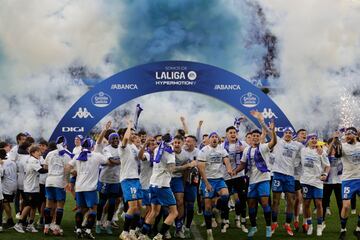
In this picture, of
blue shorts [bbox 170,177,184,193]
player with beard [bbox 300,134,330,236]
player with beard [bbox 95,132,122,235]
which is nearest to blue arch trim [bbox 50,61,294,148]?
player with beard [bbox 300,134,330,236]

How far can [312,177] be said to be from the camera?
35.2 feet

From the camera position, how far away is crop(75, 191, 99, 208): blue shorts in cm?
977

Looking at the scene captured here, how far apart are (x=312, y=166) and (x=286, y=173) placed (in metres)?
0.57

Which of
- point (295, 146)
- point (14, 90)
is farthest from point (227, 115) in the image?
point (295, 146)

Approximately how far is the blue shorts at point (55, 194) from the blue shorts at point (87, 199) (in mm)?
719

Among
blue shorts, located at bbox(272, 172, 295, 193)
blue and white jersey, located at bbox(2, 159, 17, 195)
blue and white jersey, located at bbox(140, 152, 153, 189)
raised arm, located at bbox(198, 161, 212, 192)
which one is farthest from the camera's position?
blue and white jersey, located at bbox(2, 159, 17, 195)

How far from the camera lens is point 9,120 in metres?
32.0

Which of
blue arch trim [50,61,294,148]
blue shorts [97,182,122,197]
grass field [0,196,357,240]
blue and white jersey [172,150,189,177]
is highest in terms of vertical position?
blue arch trim [50,61,294,148]

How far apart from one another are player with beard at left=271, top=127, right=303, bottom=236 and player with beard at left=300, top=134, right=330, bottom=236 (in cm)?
22

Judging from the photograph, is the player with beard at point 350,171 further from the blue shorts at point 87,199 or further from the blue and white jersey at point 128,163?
the blue shorts at point 87,199

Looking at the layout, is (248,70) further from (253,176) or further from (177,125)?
(253,176)

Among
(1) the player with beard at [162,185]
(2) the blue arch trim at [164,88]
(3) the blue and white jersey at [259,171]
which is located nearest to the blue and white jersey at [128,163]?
(1) the player with beard at [162,185]

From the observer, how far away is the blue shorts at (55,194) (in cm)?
1043

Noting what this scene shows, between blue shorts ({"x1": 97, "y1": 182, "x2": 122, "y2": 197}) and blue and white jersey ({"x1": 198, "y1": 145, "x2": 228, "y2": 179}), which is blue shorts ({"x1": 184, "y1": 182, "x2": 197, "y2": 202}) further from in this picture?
blue shorts ({"x1": 97, "y1": 182, "x2": 122, "y2": 197})
